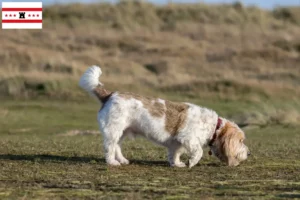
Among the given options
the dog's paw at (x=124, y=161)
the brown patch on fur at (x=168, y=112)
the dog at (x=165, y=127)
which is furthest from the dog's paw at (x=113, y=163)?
the brown patch on fur at (x=168, y=112)

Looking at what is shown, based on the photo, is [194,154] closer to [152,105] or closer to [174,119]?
[174,119]

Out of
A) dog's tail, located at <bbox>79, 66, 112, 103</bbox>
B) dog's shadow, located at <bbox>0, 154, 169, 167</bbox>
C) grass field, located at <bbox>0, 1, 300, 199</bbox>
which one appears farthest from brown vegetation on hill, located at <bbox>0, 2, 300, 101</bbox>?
dog's tail, located at <bbox>79, 66, 112, 103</bbox>

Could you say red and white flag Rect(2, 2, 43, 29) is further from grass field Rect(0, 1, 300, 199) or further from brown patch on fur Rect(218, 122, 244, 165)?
brown patch on fur Rect(218, 122, 244, 165)

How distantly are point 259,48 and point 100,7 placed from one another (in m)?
16.4

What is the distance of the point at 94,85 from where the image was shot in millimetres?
13719

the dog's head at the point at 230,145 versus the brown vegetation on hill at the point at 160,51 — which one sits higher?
the brown vegetation on hill at the point at 160,51

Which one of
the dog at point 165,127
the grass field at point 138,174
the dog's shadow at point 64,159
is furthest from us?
the dog's shadow at point 64,159

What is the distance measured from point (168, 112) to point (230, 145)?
3.87 ft

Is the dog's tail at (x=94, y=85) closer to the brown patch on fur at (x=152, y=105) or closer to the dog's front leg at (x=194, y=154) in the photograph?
the brown patch on fur at (x=152, y=105)

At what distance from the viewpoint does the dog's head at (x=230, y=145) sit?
13.6 m

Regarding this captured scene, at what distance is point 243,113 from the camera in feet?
92.3

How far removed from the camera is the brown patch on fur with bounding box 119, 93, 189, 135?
13469 mm

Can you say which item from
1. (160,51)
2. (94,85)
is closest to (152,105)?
(94,85)

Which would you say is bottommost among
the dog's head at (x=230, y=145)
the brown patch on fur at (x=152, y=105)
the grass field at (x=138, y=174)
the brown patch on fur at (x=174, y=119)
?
the grass field at (x=138, y=174)
